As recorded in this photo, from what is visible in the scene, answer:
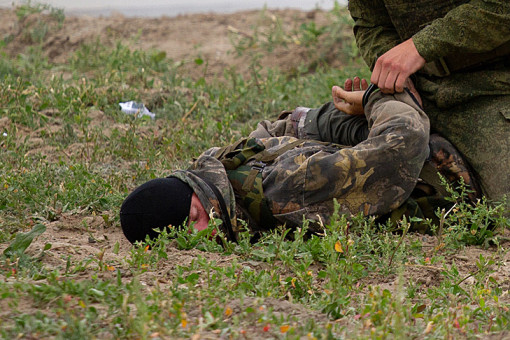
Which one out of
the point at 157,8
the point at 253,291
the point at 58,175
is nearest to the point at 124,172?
the point at 58,175

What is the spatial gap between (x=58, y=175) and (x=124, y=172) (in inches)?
13.8

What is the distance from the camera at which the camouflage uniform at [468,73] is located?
3527mm

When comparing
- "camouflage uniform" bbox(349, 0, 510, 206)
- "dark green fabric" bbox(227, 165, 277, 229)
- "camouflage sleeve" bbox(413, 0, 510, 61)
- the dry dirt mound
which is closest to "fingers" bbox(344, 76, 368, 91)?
"camouflage uniform" bbox(349, 0, 510, 206)

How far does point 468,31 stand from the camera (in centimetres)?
353

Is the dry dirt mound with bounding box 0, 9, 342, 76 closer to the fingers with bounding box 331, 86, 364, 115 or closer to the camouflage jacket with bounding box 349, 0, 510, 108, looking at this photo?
the camouflage jacket with bounding box 349, 0, 510, 108

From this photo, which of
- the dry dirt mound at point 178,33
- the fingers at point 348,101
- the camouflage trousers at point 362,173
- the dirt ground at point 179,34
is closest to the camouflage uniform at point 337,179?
the camouflage trousers at point 362,173

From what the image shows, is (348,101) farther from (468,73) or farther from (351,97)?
(468,73)

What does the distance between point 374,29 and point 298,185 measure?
1.19 metres

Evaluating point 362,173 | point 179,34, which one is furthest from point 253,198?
point 179,34

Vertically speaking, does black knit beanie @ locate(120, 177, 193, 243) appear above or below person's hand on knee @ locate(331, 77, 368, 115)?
below

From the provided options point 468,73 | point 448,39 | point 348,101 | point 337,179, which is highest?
point 448,39

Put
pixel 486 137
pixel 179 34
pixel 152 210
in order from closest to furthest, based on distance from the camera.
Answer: pixel 152 210 → pixel 486 137 → pixel 179 34

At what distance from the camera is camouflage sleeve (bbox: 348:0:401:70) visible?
406 centimetres

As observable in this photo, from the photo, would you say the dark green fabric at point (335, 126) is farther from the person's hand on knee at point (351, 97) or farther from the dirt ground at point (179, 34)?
the dirt ground at point (179, 34)
